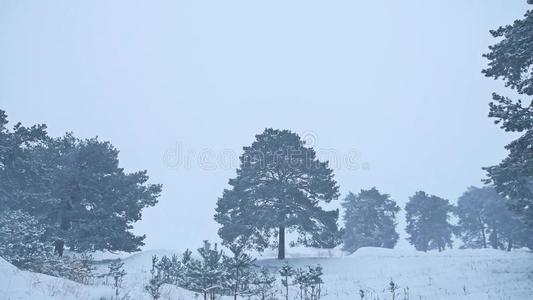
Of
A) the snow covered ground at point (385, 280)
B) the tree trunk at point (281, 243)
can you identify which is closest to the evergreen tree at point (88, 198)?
the snow covered ground at point (385, 280)

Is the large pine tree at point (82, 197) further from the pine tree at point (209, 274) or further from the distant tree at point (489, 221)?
the distant tree at point (489, 221)

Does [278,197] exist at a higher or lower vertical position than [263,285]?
higher

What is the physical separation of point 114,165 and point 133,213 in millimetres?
4644

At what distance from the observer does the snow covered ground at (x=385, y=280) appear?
1099cm

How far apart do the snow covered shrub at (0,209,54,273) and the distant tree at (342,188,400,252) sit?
158 ft

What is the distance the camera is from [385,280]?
21.5m

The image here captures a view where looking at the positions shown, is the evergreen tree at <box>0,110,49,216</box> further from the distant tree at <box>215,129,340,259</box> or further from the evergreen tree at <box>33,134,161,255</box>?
the distant tree at <box>215,129,340,259</box>

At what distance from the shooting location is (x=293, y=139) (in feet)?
116

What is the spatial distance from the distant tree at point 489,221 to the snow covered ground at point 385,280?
28.0m

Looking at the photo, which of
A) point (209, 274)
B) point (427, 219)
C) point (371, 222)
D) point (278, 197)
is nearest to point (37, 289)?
point (209, 274)

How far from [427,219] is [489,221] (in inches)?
386

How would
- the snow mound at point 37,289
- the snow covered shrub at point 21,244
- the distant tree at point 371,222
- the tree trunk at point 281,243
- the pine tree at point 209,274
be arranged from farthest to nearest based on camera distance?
the distant tree at point 371,222 → the tree trunk at point 281,243 → the snow covered shrub at point 21,244 → the pine tree at point 209,274 → the snow mound at point 37,289

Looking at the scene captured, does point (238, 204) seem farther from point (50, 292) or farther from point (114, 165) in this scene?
point (50, 292)

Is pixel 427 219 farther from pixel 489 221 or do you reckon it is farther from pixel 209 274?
pixel 209 274
